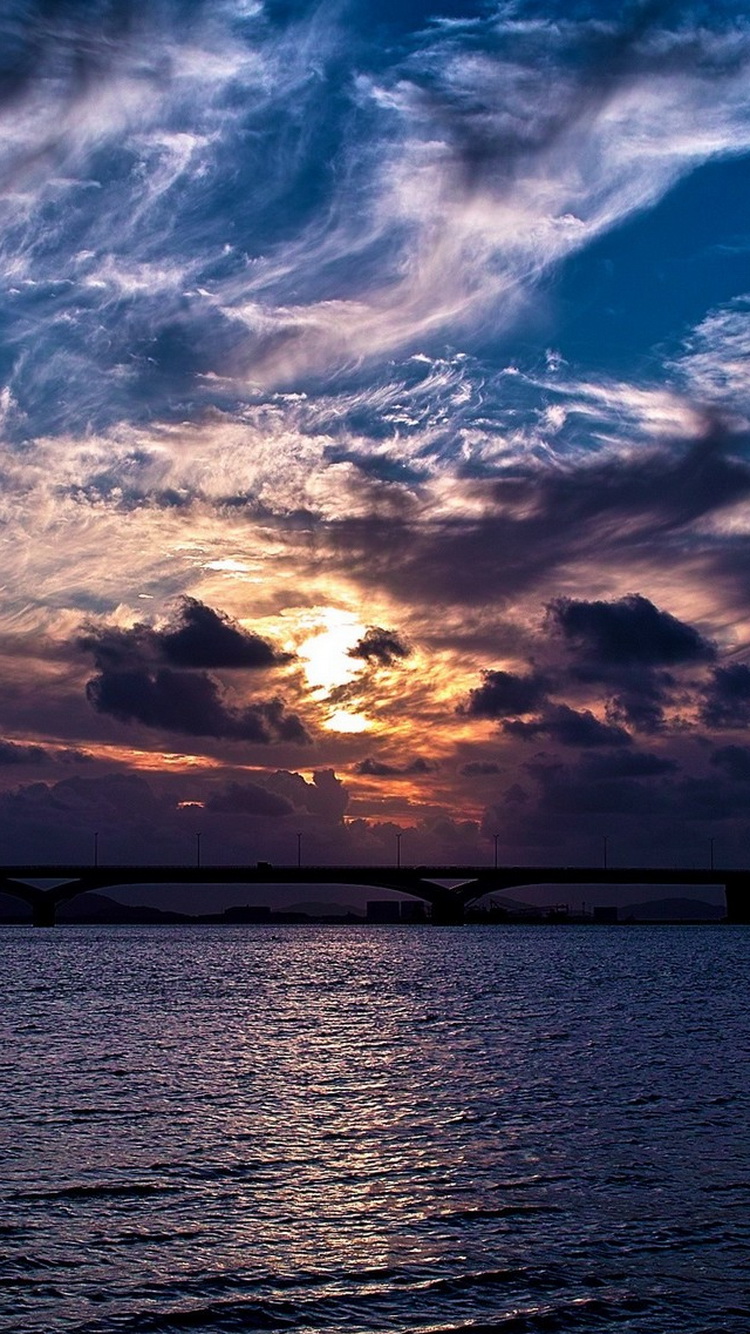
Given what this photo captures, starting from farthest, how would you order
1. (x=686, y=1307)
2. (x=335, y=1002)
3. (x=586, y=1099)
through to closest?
(x=335, y=1002), (x=586, y=1099), (x=686, y=1307)

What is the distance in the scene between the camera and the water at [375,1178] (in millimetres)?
21922

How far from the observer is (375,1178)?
3161 cm

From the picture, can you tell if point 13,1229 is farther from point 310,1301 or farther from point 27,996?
point 27,996

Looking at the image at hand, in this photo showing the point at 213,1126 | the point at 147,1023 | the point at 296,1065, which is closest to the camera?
the point at 213,1126

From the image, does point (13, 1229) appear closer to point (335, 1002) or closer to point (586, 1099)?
point (586, 1099)

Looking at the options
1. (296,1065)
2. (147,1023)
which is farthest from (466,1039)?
(147,1023)

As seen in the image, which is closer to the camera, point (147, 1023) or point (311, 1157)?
point (311, 1157)

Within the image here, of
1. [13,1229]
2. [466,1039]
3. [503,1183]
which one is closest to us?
[13,1229]

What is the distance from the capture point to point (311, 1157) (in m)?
34.2

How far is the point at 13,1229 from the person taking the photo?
86.8 feet

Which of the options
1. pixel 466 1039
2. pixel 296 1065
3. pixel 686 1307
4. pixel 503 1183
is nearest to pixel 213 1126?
pixel 503 1183

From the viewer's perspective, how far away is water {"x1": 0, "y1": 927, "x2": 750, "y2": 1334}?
863 inches

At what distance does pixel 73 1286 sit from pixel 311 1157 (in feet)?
40.0

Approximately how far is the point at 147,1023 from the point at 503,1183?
1887 inches
